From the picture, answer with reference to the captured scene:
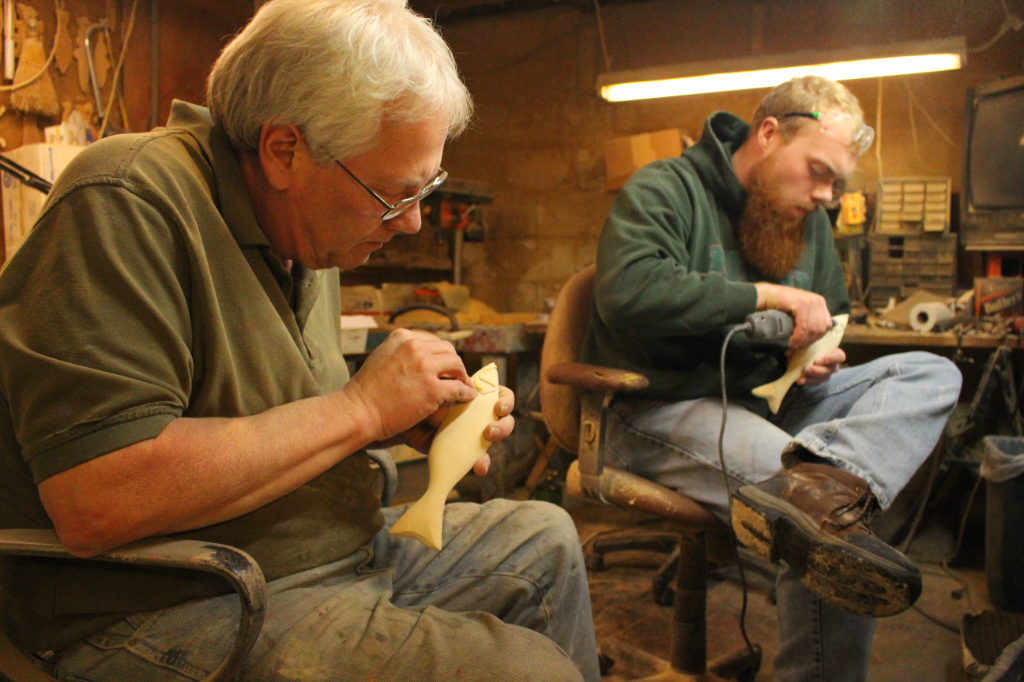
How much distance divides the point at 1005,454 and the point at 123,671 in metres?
2.76

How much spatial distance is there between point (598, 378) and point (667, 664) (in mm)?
898

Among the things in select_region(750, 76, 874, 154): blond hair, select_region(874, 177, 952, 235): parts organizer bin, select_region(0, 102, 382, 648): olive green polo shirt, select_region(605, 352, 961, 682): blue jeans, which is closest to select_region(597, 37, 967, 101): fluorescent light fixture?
select_region(750, 76, 874, 154): blond hair

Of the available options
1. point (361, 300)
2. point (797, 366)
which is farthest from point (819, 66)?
point (361, 300)

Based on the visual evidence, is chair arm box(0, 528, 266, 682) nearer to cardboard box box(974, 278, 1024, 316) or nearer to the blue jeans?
the blue jeans

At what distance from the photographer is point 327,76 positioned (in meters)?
0.98

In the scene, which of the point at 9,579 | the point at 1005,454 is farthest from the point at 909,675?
the point at 9,579

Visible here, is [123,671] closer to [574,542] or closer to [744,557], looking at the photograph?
[574,542]

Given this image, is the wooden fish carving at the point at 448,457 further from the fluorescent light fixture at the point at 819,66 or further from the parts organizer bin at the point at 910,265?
the parts organizer bin at the point at 910,265

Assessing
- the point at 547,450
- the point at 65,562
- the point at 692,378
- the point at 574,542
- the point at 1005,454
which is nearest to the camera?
the point at 65,562

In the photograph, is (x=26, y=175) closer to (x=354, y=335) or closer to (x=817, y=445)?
(x=354, y=335)

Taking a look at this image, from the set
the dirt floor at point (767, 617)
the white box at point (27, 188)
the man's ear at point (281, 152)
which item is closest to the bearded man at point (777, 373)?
the dirt floor at point (767, 617)

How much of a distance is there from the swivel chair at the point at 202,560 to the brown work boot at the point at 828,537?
1.02 metres

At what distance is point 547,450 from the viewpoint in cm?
395

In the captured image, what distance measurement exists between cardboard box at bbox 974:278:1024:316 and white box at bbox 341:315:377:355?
2772 mm
